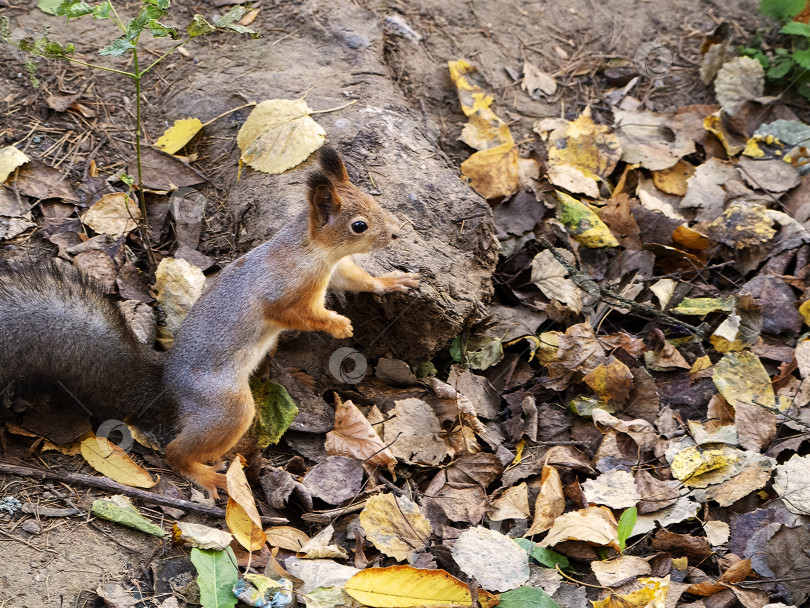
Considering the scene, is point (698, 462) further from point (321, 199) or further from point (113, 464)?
point (113, 464)

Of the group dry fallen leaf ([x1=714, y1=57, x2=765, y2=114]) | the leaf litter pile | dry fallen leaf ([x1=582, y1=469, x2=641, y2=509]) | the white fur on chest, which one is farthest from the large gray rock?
dry fallen leaf ([x1=714, y1=57, x2=765, y2=114])

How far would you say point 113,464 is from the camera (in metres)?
2.42

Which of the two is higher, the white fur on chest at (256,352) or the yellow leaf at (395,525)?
the white fur on chest at (256,352)

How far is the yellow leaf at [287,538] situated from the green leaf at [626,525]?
3.14 ft

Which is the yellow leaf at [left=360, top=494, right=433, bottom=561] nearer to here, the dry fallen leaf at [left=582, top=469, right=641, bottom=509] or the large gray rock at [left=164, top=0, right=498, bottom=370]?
the dry fallen leaf at [left=582, top=469, right=641, bottom=509]

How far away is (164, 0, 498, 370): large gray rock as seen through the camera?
297cm

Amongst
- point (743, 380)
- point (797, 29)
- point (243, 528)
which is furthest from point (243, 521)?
point (797, 29)

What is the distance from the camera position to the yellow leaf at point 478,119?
147 inches

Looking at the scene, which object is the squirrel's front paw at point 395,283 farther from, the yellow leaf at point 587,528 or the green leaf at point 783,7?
the green leaf at point 783,7

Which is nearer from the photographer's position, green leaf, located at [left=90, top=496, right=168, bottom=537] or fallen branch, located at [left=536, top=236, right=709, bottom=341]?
green leaf, located at [left=90, top=496, right=168, bottom=537]

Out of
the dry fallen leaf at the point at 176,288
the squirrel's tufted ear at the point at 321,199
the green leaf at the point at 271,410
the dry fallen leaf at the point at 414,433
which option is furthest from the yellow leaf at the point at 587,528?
the dry fallen leaf at the point at 176,288

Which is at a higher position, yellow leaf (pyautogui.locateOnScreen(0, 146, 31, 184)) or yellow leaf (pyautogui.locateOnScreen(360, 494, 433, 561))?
yellow leaf (pyautogui.locateOnScreen(0, 146, 31, 184))

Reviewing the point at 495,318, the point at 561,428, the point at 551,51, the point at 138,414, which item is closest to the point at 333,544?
the point at 138,414

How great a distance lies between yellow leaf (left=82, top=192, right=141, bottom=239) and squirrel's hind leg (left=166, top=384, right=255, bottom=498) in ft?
2.99
